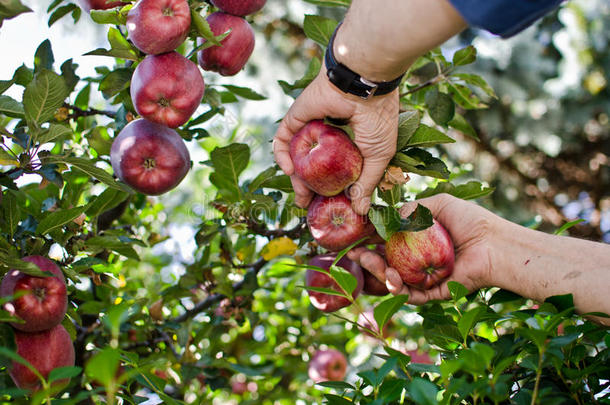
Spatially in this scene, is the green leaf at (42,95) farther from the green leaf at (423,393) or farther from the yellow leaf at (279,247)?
the green leaf at (423,393)

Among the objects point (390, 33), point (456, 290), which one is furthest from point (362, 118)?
point (456, 290)

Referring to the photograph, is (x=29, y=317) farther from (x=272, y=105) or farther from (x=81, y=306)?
(x=272, y=105)

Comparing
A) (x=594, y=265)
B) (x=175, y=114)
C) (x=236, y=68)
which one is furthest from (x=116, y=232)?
(x=594, y=265)

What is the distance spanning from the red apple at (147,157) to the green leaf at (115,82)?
0.10 m

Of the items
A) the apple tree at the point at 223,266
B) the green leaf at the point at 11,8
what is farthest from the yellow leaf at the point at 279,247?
the green leaf at the point at 11,8

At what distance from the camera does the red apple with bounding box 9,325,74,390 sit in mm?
1031

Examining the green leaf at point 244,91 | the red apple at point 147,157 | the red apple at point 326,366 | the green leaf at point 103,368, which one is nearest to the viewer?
the green leaf at point 103,368

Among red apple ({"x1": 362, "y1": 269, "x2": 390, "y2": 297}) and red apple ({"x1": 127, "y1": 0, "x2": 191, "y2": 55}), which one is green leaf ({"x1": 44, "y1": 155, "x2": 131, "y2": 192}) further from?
red apple ({"x1": 362, "y1": 269, "x2": 390, "y2": 297})

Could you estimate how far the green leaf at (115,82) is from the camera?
127 cm

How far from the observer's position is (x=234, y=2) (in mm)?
1371

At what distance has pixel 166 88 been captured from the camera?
3.86 ft

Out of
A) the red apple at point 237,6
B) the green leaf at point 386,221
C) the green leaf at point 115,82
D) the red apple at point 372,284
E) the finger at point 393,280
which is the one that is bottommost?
the red apple at point 372,284

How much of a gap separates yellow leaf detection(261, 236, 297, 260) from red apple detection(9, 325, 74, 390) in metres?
0.65

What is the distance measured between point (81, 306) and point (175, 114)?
68 centimetres
